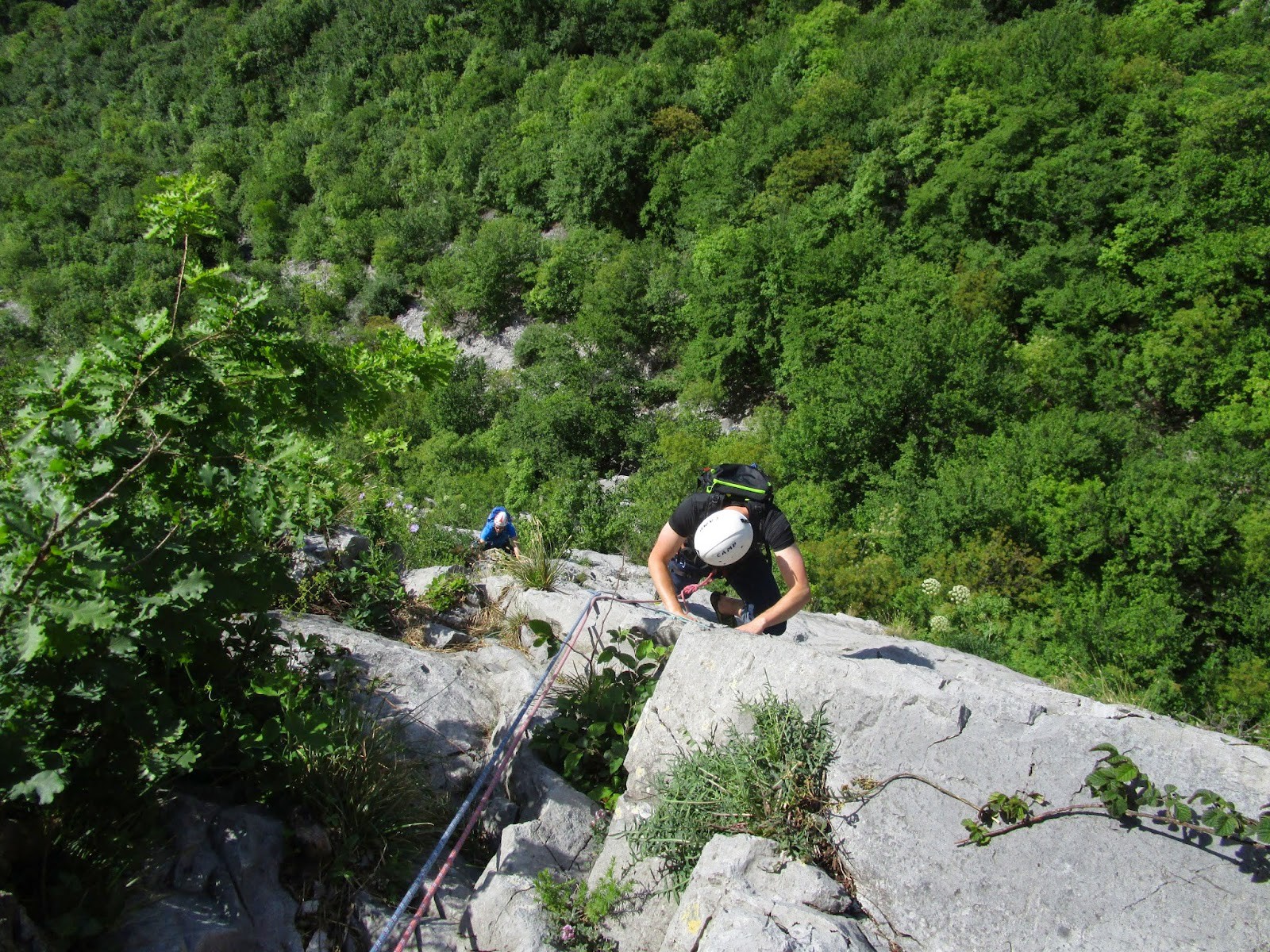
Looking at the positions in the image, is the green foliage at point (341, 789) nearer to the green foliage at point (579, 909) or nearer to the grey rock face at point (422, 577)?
the green foliage at point (579, 909)

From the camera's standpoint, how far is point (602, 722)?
428 cm

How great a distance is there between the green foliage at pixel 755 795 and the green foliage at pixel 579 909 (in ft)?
0.74

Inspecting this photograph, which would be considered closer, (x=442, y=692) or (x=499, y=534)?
(x=442, y=692)

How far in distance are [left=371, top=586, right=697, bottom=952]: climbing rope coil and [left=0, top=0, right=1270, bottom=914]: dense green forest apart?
4.97 ft

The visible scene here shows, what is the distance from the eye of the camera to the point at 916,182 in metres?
19.2

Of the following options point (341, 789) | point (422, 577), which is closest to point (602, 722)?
point (341, 789)

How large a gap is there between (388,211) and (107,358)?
30.8 metres

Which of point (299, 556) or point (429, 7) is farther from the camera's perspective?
point (429, 7)

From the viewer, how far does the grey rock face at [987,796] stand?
2637 millimetres

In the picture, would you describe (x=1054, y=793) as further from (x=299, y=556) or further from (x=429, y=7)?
(x=429, y=7)

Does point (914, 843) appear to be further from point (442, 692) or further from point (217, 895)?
point (442, 692)

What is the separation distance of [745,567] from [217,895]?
11.2ft

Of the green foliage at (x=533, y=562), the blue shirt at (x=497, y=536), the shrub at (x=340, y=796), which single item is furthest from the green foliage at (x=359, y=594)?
the shrub at (x=340, y=796)

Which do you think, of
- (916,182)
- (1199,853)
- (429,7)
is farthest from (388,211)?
(1199,853)
